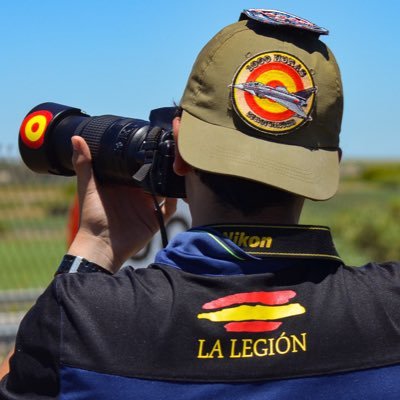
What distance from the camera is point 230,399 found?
5.66ft

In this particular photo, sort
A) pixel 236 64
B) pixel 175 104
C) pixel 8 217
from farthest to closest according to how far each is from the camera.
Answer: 1. pixel 8 217
2. pixel 175 104
3. pixel 236 64

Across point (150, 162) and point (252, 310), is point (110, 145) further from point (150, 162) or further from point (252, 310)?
point (252, 310)

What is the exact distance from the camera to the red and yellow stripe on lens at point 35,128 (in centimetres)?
253

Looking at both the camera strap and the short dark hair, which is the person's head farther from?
the camera strap

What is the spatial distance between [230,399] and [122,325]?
0.80ft

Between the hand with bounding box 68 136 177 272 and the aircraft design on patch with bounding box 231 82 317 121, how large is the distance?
1.62 ft

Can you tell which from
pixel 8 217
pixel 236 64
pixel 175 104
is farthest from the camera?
pixel 8 217

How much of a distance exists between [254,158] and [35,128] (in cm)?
96

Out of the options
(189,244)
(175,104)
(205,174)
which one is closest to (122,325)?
(189,244)

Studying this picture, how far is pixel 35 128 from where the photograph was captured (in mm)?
2564

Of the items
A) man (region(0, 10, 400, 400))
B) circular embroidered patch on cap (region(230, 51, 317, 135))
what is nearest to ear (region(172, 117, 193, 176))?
man (region(0, 10, 400, 400))

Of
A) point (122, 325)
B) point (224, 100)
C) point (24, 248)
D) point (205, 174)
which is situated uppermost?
point (224, 100)

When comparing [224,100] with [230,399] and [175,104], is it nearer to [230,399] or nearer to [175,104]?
[175,104]

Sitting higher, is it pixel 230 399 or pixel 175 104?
pixel 175 104
